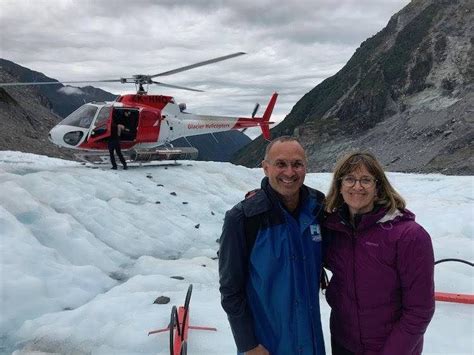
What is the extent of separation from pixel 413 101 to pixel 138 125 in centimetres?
3875

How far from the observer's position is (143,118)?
532 inches

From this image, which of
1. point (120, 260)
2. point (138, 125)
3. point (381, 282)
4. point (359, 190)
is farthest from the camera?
point (138, 125)

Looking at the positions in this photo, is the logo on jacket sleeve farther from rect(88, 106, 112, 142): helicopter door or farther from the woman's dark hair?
rect(88, 106, 112, 142): helicopter door

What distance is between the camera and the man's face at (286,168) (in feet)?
8.53

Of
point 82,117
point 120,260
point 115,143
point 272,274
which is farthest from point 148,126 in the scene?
point 272,274

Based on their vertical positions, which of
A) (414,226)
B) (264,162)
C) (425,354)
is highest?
(264,162)

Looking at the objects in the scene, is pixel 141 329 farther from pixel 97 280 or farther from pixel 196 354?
pixel 97 280

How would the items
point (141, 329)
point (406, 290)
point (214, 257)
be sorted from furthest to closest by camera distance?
point (214, 257) → point (141, 329) → point (406, 290)

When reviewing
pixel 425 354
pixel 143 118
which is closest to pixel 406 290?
pixel 425 354

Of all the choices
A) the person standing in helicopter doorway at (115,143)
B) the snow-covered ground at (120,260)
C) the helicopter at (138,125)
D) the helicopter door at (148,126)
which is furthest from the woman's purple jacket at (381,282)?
the helicopter door at (148,126)

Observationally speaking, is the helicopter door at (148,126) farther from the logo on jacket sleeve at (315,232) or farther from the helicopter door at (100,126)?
the logo on jacket sleeve at (315,232)

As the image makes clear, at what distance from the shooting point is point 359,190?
102 inches

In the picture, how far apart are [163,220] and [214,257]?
1849 millimetres

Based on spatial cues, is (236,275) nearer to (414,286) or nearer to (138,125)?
(414,286)
